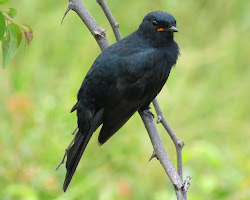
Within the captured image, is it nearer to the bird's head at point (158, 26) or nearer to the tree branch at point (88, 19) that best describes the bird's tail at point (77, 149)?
the tree branch at point (88, 19)

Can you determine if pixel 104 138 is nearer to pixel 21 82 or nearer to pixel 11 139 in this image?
pixel 11 139

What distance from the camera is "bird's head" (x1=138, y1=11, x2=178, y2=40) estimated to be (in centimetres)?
298

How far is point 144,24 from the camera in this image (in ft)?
10.2

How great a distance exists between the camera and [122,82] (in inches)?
115

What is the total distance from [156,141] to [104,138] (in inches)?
17.3

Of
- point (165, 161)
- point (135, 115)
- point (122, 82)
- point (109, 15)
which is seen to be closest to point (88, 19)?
point (109, 15)

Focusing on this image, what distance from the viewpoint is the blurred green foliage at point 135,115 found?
388 centimetres

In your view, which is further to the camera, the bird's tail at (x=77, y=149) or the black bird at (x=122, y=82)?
the black bird at (x=122, y=82)

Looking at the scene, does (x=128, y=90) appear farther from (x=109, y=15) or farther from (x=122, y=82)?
(x=109, y=15)

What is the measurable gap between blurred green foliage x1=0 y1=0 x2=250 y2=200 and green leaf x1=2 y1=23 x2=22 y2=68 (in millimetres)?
1452

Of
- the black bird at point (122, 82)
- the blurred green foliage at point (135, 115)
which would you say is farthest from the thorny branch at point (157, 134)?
the blurred green foliage at point (135, 115)

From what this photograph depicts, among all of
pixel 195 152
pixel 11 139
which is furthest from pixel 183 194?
pixel 11 139

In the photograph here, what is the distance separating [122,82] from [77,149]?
0.48m

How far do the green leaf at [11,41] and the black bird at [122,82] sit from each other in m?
0.80
